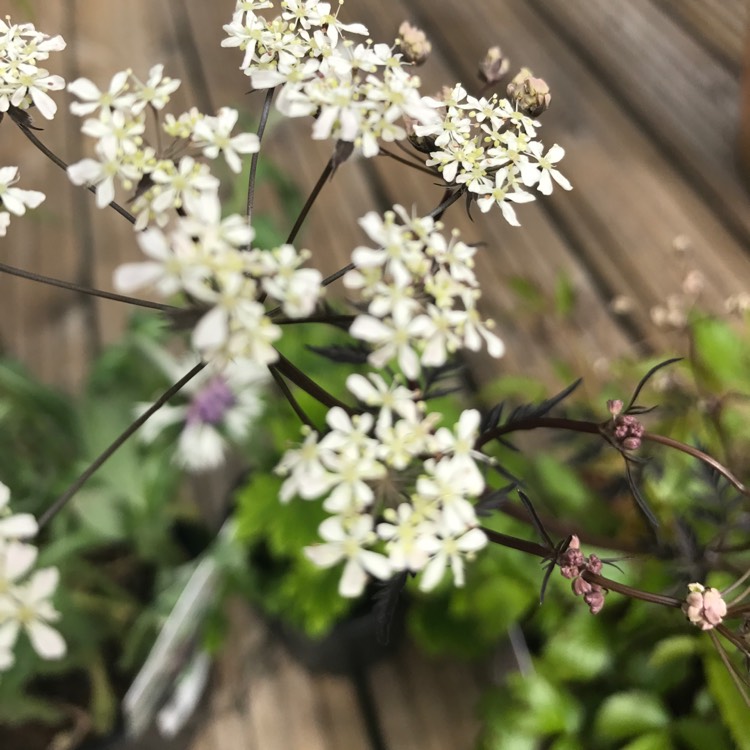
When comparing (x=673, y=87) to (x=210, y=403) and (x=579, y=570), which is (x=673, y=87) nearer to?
(x=210, y=403)

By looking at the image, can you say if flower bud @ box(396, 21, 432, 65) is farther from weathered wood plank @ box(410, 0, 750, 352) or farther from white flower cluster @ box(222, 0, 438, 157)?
weathered wood plank @ box(410, 0, 750, 352)

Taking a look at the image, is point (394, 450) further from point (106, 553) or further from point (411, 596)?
point (106, 553)

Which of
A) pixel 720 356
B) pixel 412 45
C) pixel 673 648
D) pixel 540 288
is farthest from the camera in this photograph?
pixel 540 288

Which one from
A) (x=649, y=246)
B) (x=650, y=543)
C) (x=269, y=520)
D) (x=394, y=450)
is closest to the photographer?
(x=394, y=450)

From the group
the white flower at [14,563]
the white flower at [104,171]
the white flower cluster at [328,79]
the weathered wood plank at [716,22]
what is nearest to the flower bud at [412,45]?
the white flower cluster at [328,79]

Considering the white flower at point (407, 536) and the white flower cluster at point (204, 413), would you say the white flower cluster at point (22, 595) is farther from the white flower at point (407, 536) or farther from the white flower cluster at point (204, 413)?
the white flower cluster at point (204, 413)

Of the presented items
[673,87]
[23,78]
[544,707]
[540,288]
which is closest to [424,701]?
[544,707]

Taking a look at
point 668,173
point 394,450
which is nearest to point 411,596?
point 394,450
